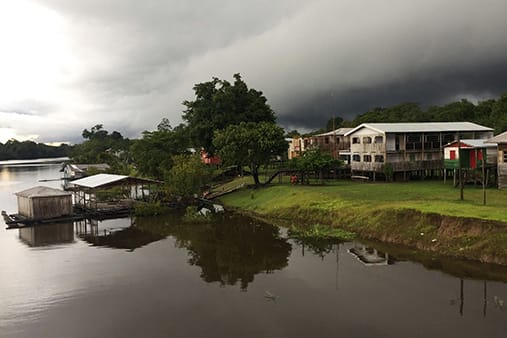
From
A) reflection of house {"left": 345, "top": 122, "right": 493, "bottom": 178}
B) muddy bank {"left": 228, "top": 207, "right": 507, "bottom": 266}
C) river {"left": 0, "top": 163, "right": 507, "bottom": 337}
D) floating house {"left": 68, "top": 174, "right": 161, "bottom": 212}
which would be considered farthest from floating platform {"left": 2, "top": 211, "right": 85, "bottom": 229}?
reflection of house {"left": 345, "top": 122, "right": 493, "bottom": 178}

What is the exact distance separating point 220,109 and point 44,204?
31.1 metres

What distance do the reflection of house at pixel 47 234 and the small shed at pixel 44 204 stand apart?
1545 millimetres

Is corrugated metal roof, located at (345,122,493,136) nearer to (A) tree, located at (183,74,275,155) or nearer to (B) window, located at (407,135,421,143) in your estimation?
(B) window, located at (407,135,421,143)

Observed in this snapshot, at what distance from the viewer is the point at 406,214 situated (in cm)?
2678

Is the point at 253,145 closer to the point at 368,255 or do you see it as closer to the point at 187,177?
the point at 187,177

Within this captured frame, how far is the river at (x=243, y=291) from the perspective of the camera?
1491 cm

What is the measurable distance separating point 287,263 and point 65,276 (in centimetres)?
1233

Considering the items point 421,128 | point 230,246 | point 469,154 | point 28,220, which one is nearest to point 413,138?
point 421,128

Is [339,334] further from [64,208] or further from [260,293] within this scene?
[64,208]

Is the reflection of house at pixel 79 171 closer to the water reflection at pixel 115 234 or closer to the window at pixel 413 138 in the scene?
the water reflection at pixel 115 234

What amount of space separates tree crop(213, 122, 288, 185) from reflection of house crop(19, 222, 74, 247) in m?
19.7

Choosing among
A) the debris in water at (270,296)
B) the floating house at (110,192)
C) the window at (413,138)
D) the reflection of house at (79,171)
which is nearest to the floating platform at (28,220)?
the floating house at (110,192)

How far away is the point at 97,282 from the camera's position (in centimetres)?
2042

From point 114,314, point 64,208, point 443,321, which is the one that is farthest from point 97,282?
point 64,208
